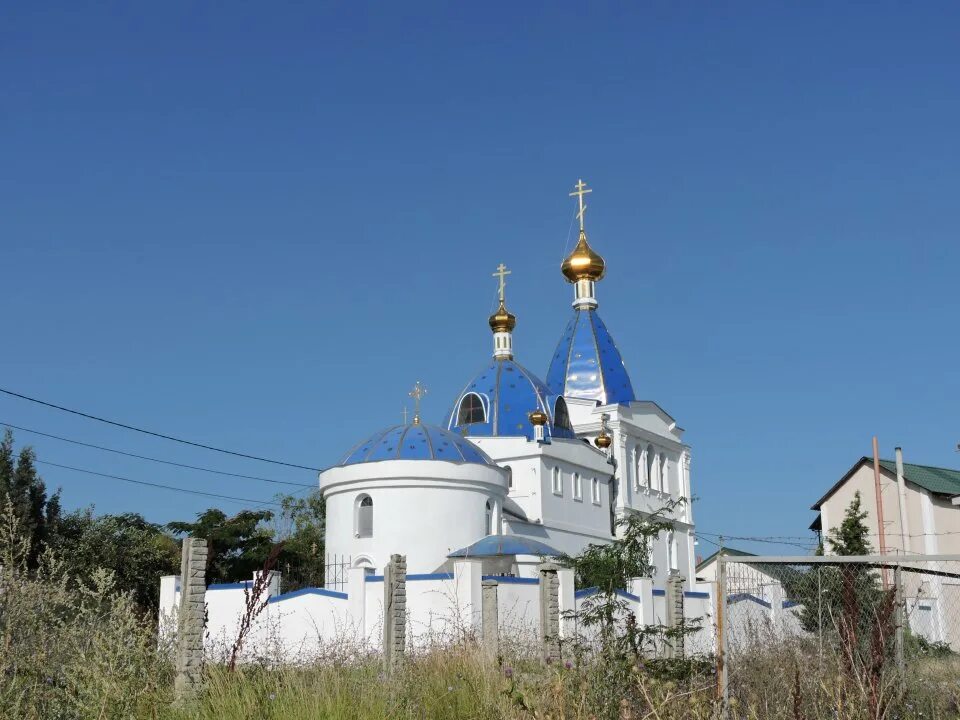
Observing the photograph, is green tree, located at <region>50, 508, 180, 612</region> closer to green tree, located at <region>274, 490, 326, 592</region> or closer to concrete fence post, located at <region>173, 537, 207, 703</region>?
green tree, located at <region>274, 490, 326, 592</region>

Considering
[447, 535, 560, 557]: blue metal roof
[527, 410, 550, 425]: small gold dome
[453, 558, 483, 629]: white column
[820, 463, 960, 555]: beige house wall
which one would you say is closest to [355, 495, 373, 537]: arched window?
[447, 535, 560, 557]: blue metal roof

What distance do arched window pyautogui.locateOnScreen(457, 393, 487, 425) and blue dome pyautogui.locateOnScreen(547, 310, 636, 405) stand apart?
630 cm

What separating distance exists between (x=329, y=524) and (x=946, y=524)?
71.4ft

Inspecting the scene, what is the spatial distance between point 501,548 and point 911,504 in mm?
18647

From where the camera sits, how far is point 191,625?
1200cm

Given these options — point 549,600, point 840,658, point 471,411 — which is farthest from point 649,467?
point 840,658

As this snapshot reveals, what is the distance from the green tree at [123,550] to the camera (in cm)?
3359

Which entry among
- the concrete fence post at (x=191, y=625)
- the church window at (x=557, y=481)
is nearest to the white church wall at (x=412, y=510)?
the church window at (x=557, y=481)

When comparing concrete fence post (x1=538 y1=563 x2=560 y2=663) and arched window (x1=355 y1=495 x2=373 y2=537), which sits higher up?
arched window (x1=355 y1=495 x2=373 y2=537)

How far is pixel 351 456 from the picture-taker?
28172 millimetres

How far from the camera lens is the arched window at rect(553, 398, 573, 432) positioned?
37219mm

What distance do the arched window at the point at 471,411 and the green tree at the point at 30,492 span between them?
13.5 m

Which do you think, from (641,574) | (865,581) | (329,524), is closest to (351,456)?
(329,524)

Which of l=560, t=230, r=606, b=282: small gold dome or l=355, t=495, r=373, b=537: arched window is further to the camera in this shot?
l=560, t=230, r=606, b=282: small gold dome
